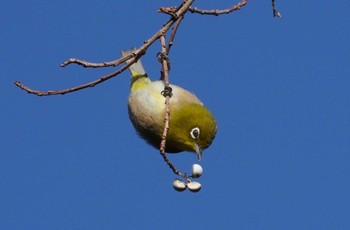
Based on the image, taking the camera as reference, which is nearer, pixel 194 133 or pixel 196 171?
pixel 196 171

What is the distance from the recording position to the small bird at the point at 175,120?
19.9 feet

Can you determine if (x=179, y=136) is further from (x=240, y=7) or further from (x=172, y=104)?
(x=240, y=7)

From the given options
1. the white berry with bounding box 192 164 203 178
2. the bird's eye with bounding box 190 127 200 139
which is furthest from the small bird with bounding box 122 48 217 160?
the white berry with bounding box 192 164 203 178

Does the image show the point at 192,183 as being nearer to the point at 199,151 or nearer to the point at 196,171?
the point at 196,171

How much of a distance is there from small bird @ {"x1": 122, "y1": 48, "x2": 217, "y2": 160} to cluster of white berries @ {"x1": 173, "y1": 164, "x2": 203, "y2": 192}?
124cm

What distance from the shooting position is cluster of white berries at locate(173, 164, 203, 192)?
15.3 ft

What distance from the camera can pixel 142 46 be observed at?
497 centimetres

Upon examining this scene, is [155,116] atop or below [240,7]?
below

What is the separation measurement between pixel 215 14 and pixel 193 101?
0.94 m

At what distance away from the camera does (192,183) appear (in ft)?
15.4

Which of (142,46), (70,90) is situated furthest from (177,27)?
(70,90)

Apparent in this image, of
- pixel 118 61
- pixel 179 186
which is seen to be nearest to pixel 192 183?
pixel 179 186

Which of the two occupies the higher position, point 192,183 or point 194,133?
point 194,133

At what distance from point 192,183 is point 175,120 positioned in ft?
4.86
